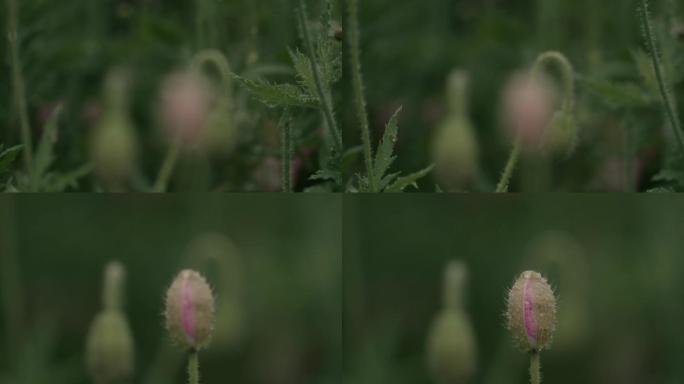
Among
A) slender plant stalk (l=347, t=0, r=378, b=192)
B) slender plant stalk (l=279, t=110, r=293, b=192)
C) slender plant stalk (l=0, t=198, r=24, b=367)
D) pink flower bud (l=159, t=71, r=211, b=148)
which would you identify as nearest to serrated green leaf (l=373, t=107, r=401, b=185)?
slender plant stalk (l=347, t=0, r=378, b=192)

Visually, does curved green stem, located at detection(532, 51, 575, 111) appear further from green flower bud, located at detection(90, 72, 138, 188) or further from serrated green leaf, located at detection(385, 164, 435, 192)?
green flower bud, located at detection(90, 72, 138, 188)

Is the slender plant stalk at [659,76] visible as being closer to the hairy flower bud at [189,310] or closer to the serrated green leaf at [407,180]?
the serrated green leaf at [407,180]

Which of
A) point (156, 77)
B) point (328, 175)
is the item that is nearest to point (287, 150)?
point (328, 175)

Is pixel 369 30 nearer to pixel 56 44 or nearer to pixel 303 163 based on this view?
pixel 303 163

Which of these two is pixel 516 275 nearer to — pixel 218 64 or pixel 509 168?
pixel 509 168

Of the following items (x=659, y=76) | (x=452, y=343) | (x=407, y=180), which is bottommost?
(x=452, y=343)

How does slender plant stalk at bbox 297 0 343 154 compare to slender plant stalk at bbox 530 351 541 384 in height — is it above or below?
above
